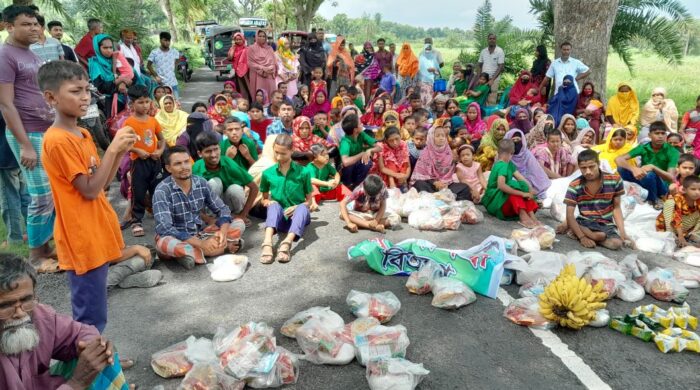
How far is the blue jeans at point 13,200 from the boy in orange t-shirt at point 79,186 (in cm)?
250

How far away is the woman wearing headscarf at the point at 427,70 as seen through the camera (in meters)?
11.6

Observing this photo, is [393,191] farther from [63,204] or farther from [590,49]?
[590,49]

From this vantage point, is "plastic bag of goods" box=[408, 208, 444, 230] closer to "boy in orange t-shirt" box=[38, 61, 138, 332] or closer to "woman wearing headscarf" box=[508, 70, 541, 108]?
"boy in orange t-shirt" box=[38, 61, 138, 332]

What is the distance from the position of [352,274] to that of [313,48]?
823 centimetres

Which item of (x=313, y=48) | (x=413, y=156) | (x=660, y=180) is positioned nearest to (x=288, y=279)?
(x=413, y=156)

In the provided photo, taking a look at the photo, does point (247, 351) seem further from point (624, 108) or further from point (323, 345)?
point (624, 108)

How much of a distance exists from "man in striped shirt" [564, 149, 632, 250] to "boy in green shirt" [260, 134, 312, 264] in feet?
8.91

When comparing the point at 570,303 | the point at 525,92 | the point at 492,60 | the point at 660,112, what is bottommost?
the point at 570,303

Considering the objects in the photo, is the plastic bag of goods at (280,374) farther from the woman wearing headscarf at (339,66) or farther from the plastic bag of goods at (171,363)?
the woman wearing headscarf at (339,66)

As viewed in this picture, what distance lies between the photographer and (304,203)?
5.02 m

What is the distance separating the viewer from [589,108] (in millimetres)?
8984

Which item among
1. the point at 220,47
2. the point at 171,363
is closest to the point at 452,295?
the point at 171,363

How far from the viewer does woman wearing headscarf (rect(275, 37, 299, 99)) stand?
10266 millimetres

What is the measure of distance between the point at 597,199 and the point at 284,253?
3.19 m
